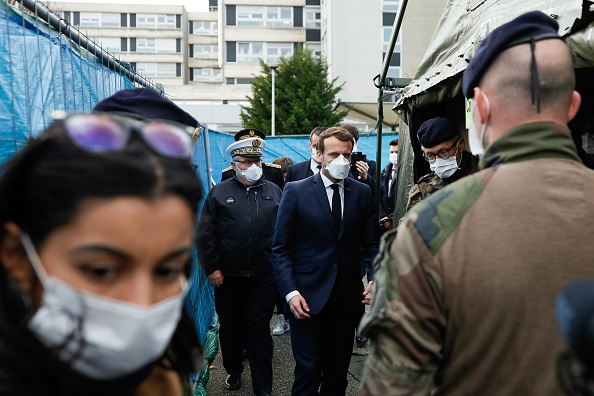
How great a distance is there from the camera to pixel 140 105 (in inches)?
79.7

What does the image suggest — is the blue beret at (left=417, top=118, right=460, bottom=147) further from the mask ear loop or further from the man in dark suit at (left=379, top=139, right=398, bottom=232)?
the mask ear loop

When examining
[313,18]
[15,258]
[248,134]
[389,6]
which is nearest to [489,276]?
[15,258]

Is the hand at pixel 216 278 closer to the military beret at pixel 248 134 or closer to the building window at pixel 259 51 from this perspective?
the military beret at pixel 248 134

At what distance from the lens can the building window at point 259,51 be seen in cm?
5309

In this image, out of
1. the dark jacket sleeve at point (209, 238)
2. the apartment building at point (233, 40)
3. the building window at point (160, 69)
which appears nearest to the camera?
the dark jacket sleeve at point (209, 238)

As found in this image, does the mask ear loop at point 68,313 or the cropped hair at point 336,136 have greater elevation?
the cropped hair at point 336,136

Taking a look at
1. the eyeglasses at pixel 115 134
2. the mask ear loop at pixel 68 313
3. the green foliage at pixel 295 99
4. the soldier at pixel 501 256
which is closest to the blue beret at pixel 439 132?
the soldier at pixel 501 256

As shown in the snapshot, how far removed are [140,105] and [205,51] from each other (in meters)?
67.6

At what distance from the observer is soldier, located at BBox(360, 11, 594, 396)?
1.55 metres

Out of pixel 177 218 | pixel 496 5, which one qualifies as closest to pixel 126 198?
pixel 177 218

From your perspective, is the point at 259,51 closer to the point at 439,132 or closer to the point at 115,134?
the point at 439,132

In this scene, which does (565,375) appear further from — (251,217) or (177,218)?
(251,217)

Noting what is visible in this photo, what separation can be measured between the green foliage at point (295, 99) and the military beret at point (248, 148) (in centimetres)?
2603

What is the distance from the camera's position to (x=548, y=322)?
1532 mm
